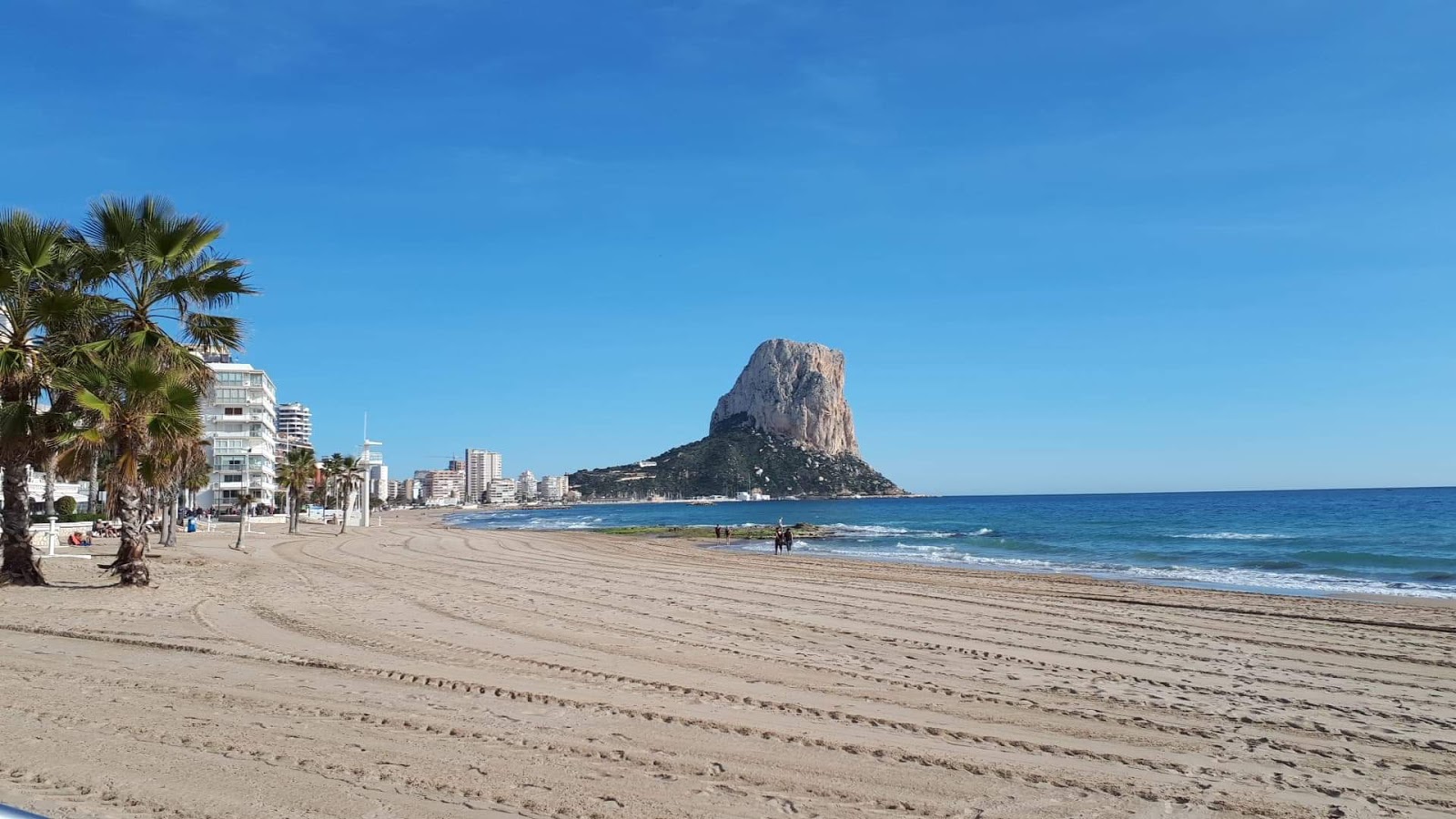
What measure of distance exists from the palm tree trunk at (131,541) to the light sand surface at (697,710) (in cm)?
66

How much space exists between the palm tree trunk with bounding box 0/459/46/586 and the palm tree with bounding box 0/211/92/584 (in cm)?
4

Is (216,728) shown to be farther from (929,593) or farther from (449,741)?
(929,593)

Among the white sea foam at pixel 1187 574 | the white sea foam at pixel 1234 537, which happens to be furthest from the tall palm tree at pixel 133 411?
the white sea foam at pixel 1234 537

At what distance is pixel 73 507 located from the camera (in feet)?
156

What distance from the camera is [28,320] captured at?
14.9m

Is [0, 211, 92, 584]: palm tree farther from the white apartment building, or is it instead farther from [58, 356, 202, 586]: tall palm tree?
the white apartment building

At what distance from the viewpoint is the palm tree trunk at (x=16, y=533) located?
52.0ft

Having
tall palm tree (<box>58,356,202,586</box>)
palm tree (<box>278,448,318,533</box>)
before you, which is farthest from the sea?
palm tree (<box>278,448,318,533</box>)

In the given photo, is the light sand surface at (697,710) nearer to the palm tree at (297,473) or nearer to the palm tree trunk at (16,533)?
the palm tree trunk at (16,533)

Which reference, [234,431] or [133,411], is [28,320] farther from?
[234,431]

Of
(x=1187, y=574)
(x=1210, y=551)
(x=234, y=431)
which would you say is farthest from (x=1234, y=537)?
(x=234, y=431)

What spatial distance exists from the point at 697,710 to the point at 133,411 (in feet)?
40.1

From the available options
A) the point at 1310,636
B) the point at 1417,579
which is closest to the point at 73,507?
the point at 1310,636

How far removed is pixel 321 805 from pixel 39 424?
13237 mm
